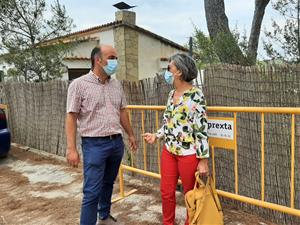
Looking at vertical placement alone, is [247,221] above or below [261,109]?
below

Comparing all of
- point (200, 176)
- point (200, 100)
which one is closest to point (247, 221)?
point (200, 176)

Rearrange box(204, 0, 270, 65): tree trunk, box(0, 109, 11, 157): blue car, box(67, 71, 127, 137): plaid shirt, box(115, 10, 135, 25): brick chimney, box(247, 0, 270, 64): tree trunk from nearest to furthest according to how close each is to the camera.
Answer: box(67, 71, 127, 137): plaid shirt
box(204, 0, 270, 65): tree trunk
box(247, 0, 270, 64): tree trunk
box(0, 109, 11, 157): blue car
box(115, 10, 135, 25): brick chimney

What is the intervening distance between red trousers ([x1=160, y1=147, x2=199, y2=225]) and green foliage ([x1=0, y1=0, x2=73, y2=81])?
6.97 meters

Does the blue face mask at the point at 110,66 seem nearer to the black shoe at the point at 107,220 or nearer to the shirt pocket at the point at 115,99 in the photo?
the shirt pocket at the point at 115,99

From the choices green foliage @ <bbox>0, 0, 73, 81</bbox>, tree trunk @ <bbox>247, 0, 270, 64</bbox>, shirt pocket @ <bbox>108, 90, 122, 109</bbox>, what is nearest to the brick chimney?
green foliage @ <bbox>0, 0, 73, 81</bbox>

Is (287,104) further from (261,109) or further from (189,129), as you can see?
(189,129)

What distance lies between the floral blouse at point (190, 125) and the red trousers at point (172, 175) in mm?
79

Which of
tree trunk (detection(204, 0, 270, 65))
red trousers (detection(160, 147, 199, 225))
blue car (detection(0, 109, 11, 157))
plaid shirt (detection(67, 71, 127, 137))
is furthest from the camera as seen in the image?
blue car (detection(0, 109, 11, 157))

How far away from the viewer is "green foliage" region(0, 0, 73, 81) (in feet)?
29.7

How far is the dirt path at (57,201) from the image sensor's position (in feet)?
12.3

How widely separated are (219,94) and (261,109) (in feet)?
2.81

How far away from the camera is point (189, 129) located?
113 inches

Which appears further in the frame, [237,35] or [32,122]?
[32,122]

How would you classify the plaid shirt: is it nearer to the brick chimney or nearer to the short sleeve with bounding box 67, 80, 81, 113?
the short sleeve with bounding box 67, 80, 81, 113
